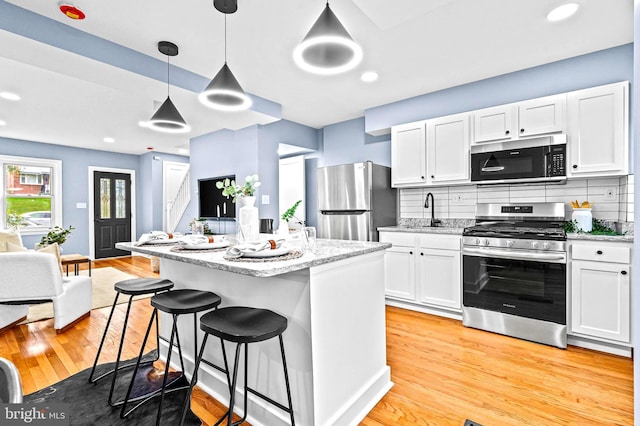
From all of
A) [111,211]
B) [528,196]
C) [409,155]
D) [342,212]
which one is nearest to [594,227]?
[528,196]

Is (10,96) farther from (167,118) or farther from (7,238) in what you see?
(167,118)

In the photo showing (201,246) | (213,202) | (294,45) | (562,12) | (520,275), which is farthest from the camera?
(213,202)

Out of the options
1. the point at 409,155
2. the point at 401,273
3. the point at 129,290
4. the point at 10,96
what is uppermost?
the point at 10,96

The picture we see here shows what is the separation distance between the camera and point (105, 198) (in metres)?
7.59

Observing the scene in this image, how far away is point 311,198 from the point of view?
5676 mm

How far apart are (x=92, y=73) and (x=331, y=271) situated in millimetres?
2764

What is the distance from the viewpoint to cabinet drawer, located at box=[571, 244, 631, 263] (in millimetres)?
2434

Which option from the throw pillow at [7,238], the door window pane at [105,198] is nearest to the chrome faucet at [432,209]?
the throw pillow at [7,238]

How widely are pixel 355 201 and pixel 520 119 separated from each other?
Result: 6.36ft

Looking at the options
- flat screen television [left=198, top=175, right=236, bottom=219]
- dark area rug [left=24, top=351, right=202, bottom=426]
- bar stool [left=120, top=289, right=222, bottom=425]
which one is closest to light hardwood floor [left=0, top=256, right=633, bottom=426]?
dark area rug [left=24, top=351, right=202, bottom=426]

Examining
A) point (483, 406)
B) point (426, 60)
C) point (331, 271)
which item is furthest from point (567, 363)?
point (426, 60)

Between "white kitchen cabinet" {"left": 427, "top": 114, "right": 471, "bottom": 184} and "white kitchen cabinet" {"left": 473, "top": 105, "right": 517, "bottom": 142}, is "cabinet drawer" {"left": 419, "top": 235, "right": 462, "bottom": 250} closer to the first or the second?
"white kitchen cabinet" {"left": 427, "top": 114, "right": 471, "bottom": 184}

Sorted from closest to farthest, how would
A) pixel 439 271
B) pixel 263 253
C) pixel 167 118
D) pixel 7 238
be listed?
pixel 263 253 → pixel 167 118 → pixel 439 271 → pixel 7 238

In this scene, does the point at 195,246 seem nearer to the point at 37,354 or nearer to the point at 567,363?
the point at 37,354
